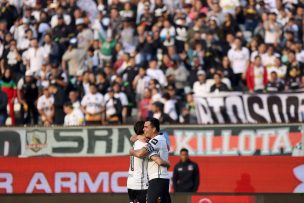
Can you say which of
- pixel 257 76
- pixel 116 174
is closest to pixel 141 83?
pixel 257 76

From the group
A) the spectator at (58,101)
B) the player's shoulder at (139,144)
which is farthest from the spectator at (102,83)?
the player's shoulder at (139,144)

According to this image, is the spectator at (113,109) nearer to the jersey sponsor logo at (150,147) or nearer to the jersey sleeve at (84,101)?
the jersey sleeve at (84,101)

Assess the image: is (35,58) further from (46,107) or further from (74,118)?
(74,118)

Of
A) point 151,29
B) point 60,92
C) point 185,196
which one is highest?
point 151,29

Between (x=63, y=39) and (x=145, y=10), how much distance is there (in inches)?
93.5

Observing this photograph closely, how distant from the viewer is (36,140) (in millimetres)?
22109

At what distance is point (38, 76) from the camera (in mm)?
26031

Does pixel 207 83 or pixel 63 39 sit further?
pixel 63 39

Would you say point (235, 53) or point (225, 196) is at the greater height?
point (235, 53)

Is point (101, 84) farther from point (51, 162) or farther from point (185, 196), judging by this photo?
point (185, 196)

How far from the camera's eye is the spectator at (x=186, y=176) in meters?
20.9

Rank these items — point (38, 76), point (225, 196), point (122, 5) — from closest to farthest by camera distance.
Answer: point (225, 196), point (38, 76), point (122, 5)

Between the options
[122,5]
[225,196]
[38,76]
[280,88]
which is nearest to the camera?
[225,196]

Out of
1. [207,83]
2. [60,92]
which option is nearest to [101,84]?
[60,92]
